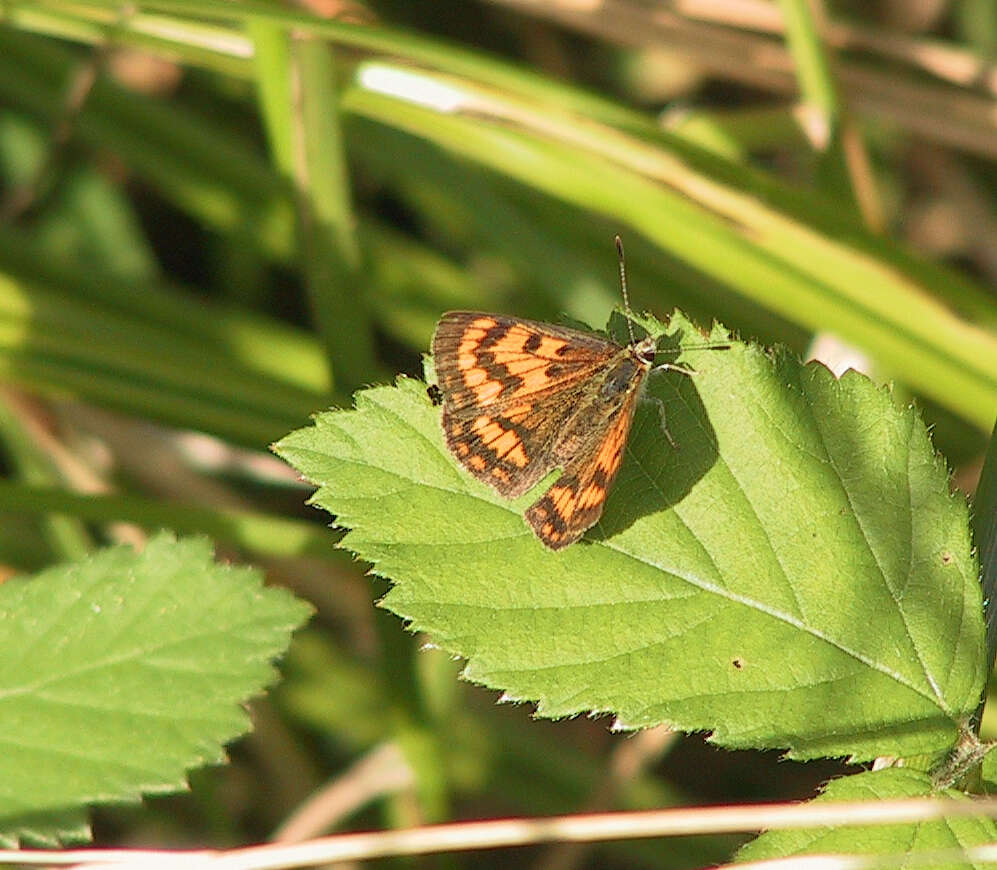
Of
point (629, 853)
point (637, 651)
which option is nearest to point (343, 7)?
point (637, 651)

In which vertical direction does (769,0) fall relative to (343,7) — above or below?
above

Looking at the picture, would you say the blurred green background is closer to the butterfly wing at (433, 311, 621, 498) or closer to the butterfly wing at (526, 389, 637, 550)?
the butterfly wing at (433, 311, 621, 498)

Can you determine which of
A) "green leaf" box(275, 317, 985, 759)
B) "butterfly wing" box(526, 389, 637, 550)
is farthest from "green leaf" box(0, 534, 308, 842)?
"butterfly wing" box(526, 389, 637, 550)

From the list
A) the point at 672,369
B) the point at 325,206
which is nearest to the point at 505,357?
the point at 672,369

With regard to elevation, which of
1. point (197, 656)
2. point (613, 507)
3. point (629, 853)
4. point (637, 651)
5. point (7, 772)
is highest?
point (613, 507)

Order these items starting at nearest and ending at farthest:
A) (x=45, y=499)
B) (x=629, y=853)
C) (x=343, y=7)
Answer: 1. (x=45, y=499)
2. (x=343, y=7)
3. (x=629, y=853)

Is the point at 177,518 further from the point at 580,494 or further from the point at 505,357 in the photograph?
the point at 580,494

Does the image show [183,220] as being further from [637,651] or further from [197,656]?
[637,651]
